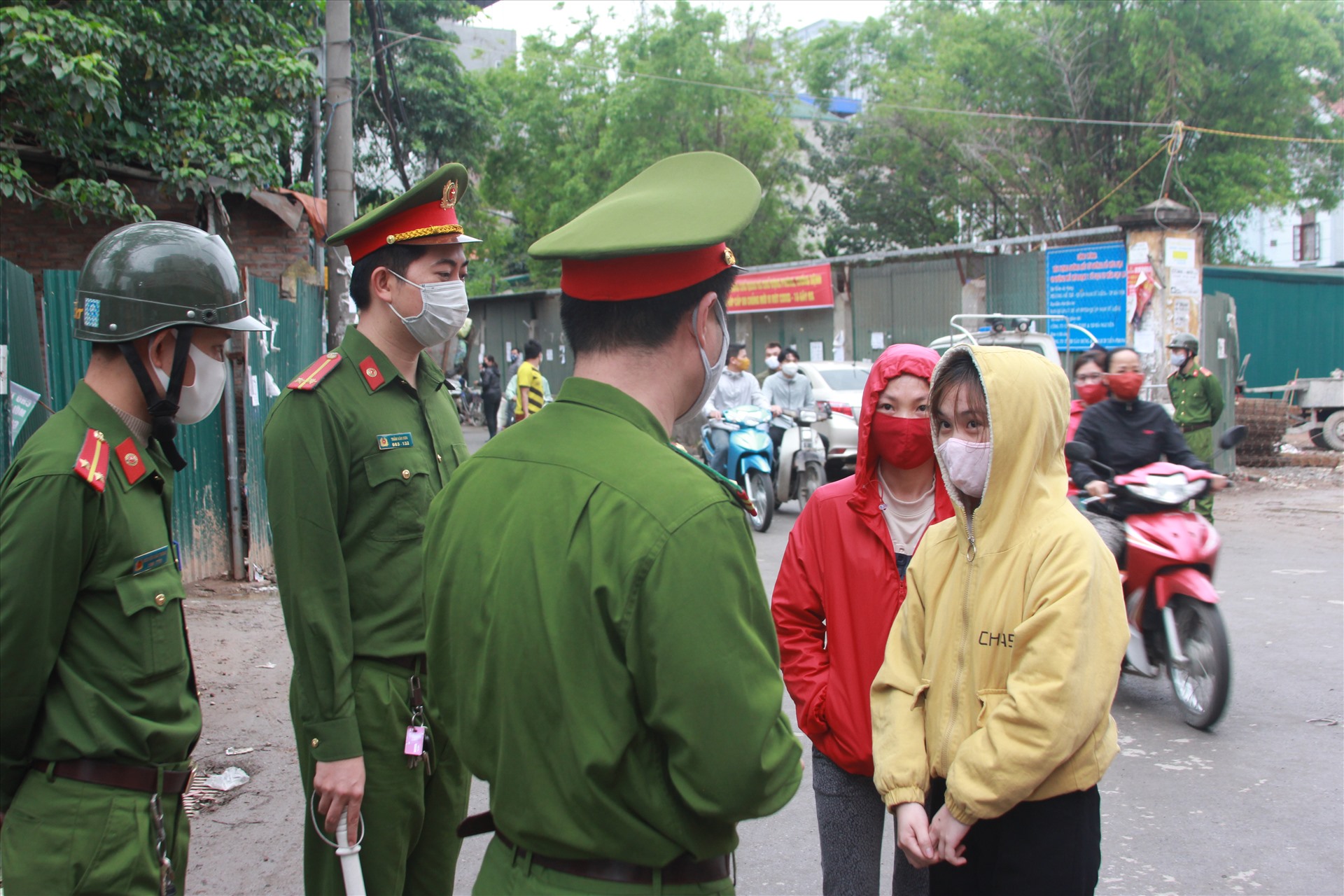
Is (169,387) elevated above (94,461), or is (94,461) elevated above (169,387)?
(169,387)

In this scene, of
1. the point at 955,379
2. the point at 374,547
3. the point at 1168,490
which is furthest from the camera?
the point at 1168,490

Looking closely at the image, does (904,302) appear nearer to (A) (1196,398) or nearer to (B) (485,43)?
(A) (1196,398)

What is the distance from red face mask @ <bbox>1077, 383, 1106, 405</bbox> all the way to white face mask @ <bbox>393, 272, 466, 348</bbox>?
546 cm

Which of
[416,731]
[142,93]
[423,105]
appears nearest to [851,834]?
[416,731]

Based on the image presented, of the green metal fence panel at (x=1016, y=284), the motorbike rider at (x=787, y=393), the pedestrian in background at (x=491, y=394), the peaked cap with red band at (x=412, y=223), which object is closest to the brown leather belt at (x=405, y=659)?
the peaked cap with red band at (x=412, y=223)

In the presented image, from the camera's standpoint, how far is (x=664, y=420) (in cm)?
165

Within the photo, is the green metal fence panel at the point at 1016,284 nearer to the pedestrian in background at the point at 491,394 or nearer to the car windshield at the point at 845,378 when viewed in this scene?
the car windshield at the point at 845,378

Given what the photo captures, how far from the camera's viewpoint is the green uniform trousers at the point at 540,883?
1.49 metres

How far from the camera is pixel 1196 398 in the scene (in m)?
10.4

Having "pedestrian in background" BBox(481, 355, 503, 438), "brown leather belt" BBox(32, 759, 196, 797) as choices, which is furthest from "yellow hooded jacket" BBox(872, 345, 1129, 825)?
"pedestrian in background" BBox(481, 355, 503, 438)

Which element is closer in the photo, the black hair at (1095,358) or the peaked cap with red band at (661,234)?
the peaked cap with red band at (661,234)

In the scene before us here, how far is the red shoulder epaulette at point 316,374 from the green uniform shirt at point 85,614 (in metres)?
0.38

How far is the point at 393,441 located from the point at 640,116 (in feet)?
86.6

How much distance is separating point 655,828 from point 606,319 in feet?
2.42
